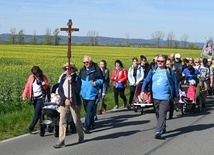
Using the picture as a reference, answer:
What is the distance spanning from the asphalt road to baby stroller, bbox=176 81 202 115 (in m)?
1.20

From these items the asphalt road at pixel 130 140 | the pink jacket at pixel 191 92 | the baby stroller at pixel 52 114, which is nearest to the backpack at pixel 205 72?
the pink jacket at pixel 191 92

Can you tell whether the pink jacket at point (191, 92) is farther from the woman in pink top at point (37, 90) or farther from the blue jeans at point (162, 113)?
the woman in pink top at point (37, 90)

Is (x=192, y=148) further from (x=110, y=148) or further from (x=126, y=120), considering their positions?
(x=126, y=120)

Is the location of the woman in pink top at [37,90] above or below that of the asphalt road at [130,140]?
above

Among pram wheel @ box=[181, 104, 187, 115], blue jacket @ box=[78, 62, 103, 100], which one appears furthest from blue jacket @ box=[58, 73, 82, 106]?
pram wheel @ box=[181, 104, 187, 115]

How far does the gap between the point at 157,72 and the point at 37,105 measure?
2.93 meters

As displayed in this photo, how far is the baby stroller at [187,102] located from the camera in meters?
14.4

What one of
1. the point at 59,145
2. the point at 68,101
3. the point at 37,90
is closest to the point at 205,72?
the point at 37,90

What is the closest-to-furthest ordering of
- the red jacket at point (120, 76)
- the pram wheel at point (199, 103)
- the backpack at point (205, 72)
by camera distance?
1. the pram wheel at point (199, 103)
2. the red jacket at point (120, 76)
3. the backpack at point (205, 72)

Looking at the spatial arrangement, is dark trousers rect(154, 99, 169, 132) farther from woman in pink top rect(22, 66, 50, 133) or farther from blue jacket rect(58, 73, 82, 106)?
woman in pink top rect(22, 66, 50, 133)

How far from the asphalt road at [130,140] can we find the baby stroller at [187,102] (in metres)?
1.20

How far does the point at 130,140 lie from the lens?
9.75 meters

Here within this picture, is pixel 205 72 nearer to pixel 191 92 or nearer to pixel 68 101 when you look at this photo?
pixel 191 92

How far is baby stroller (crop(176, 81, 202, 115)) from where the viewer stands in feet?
47.1
